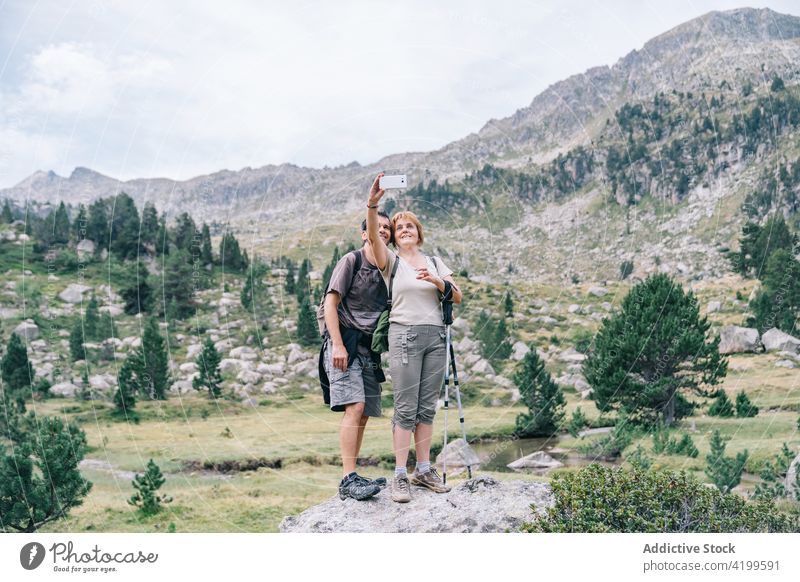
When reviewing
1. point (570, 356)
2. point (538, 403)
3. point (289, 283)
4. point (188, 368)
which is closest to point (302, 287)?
point (289, 283)

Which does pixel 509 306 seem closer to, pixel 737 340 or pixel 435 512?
pixel 737 340

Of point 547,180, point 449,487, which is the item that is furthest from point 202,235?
point 547,180

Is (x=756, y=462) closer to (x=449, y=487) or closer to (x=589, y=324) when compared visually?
(x=449, y=487)

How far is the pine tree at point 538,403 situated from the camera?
1909 cm

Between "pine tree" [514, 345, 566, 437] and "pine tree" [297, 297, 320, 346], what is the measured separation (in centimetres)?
1007

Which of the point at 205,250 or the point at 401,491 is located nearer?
the point at 401,491

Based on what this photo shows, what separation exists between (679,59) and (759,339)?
328 ft

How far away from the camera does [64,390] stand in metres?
24.0

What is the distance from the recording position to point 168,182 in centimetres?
6500

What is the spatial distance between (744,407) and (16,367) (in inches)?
918

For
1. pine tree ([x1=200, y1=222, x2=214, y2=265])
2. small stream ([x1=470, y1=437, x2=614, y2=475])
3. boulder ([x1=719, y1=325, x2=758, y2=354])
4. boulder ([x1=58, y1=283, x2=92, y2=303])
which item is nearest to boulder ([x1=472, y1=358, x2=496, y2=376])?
small stream ([x1=470, y1=437, x2=614, y2=475])

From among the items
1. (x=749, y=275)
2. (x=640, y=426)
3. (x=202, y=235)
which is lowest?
(x=640, y=426)

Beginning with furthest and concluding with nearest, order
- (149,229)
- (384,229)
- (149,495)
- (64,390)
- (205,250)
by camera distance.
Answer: (149,229) → (205,250) → (64,390) → (149,495) → (384,229)

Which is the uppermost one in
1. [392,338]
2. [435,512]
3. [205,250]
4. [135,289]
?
[205,250]
